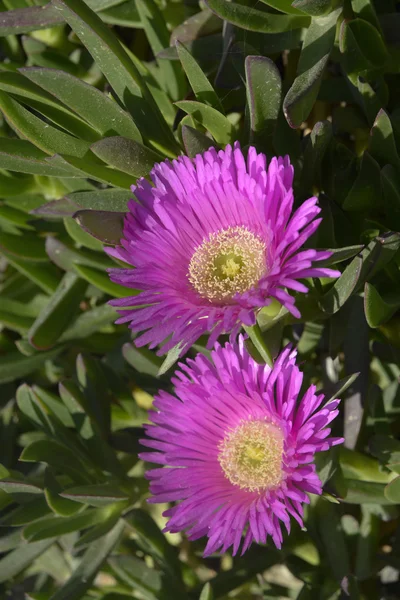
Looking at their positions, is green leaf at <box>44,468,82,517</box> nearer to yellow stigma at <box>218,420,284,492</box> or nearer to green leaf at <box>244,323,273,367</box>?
yellow stigma at <box>218,420,284,492</box>

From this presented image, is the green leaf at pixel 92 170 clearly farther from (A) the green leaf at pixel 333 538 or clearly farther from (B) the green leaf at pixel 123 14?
(A) the green leaf at pixel 333 538

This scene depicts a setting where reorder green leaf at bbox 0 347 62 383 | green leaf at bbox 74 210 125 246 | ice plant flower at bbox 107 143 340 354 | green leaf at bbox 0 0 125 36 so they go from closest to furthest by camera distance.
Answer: ice plant flower at bbox 107 143 340 354 → green leaf at bbox 74 210 125 246 → green leaf at bbox 0 0 125 36 → green leaf at bbox 0 347 62 383

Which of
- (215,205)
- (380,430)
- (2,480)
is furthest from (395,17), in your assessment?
(2,480)

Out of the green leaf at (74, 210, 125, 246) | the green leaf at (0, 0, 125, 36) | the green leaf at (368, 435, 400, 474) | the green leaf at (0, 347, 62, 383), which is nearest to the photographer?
the green leaf at (74, 210, 125, 246)

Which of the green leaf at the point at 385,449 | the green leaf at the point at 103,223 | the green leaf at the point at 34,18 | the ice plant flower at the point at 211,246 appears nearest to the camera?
the ice plant flower at the point at 211,246

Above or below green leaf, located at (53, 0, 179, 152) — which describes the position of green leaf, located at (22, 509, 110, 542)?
below

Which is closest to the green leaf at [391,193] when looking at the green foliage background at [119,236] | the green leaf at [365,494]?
the green foliage background at [119,236]

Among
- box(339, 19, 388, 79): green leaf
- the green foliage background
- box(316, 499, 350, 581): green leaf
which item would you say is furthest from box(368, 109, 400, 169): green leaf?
box(316, 499, 350, 581): green leaf

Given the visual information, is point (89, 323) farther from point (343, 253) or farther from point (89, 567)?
point (343, 253)
